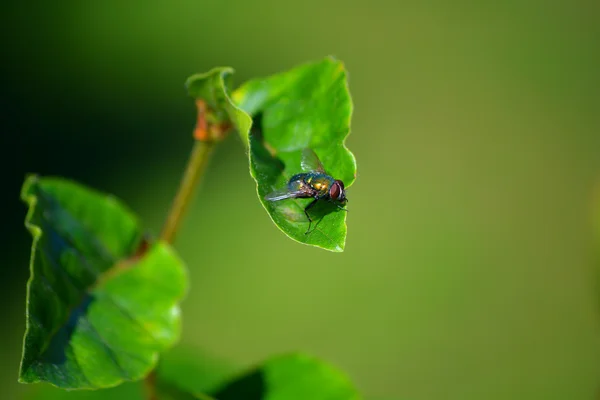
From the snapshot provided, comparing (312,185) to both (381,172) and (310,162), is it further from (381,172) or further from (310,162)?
(381,172)

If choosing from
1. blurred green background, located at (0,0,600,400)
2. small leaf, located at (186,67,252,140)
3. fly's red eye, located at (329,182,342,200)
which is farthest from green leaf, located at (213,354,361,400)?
blurred green background, located at (0,0,600,400)

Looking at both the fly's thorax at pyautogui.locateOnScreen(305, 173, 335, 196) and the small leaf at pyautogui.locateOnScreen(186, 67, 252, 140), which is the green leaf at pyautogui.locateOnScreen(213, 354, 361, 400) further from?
the small leaf at pyautogui.locateOnScreen(186, 67, 252, 140)

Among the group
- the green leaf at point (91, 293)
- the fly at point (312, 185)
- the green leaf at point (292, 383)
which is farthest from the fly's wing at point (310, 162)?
the green leaf at point (292, 383)

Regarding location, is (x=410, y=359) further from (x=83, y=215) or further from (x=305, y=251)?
(x=83, y=215)

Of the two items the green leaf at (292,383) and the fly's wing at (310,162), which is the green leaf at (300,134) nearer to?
the fly's wing at (310,162)

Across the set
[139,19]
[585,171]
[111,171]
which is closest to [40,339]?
[111,171]

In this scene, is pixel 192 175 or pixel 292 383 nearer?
pixel 192 175

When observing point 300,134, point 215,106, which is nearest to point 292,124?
point 300,134
